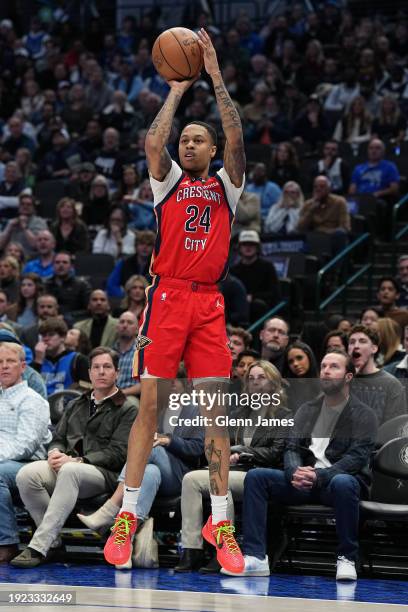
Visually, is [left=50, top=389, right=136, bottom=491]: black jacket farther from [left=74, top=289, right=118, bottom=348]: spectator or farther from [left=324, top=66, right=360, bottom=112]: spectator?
[left=324, top=66, right=360, bottom=112]: spectator

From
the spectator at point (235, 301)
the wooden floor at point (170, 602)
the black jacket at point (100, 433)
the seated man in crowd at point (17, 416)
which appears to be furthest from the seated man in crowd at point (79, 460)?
the spectator at point (235, 301)

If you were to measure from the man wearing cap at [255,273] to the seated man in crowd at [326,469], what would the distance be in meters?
4.23

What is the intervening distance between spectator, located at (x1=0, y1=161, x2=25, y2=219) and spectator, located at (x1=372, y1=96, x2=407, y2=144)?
4849 millimetres

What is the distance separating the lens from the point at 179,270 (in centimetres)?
701

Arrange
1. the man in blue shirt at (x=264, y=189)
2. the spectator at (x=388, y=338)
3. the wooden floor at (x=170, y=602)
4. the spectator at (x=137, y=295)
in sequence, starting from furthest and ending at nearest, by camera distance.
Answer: the man in blue shirt at (x=264, y=189) < the spectator at (x=137, y=295) < the spectator at (x=388, y=338) < the wooden floor at (x=170, y=602)

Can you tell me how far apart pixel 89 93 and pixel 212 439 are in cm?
1313

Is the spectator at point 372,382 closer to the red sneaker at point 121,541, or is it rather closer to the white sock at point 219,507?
the white sock at point 219,507

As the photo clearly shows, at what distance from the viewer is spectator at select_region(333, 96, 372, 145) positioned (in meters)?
16.0

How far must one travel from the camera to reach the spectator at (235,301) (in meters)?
12.2

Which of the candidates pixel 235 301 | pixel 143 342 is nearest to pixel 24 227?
A: pixel 235 301

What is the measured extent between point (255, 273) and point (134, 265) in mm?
1467

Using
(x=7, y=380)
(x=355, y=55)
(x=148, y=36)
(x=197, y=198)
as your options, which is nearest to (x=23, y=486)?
(x=7, y=380)

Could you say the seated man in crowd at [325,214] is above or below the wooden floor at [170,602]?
above

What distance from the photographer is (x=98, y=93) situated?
1941 cm
